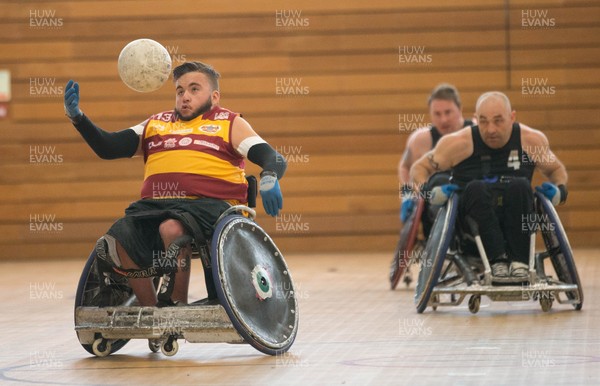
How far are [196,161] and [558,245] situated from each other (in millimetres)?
2495

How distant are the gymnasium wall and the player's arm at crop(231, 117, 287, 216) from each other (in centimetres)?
787

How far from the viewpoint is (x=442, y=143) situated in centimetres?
732

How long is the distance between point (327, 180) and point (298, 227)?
645mm

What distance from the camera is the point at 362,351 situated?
527 centimetres

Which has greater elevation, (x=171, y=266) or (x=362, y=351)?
(x=171, y=266)

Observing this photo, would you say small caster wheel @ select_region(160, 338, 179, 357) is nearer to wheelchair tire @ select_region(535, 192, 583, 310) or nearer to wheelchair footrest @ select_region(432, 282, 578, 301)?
wheelchair footrest @ select_region(432, 282, 578, 301)

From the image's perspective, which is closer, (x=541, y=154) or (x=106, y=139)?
(x=106, y=139)

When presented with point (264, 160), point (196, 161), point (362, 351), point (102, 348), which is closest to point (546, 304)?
point (362, 351)

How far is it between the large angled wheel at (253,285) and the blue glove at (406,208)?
12.4 ft

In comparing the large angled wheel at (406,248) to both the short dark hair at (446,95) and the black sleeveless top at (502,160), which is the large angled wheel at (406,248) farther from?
the black sleeveless top at (502,160)

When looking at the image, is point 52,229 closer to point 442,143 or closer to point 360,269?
point 360,269

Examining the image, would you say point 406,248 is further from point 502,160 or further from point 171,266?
point 171,266

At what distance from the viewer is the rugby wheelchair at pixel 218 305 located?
4.96 meters

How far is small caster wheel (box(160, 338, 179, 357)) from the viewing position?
201 inches
